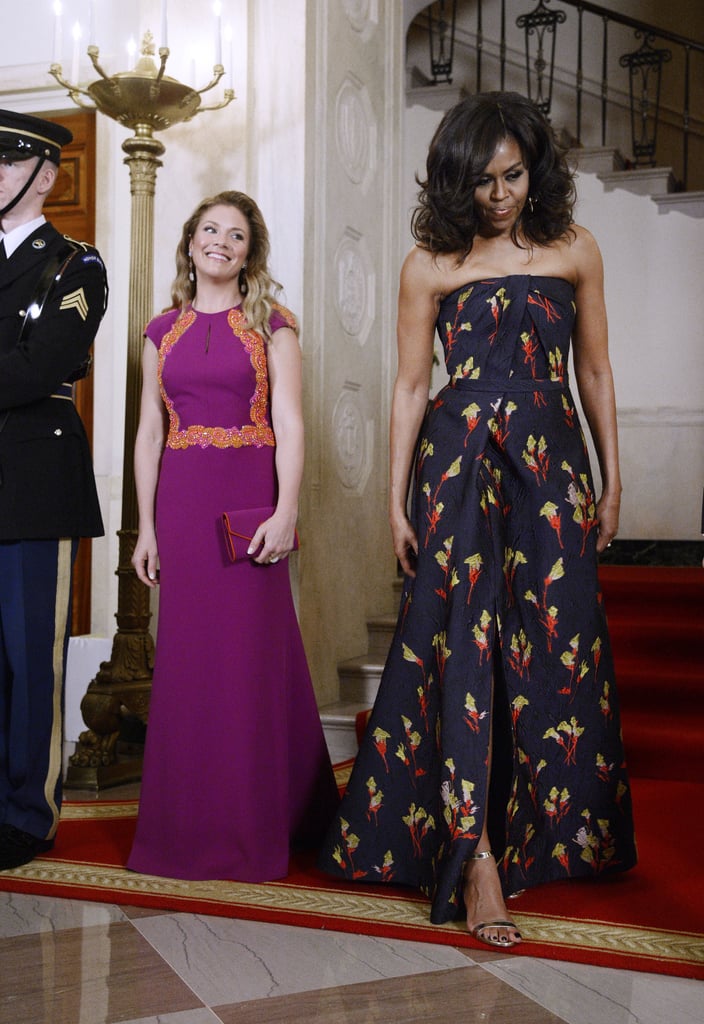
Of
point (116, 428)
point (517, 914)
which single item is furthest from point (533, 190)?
point (116, 428)

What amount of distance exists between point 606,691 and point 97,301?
1.60m

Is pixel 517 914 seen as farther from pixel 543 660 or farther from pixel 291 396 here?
pixel 291 396

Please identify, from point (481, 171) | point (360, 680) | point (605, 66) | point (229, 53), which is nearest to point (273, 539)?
point (481, 171)

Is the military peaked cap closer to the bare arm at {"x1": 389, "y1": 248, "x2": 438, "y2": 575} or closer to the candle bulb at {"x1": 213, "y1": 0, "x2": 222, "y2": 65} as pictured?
the candle bulb at {"x1": 213, "y1": 0, "x2": 222, "y2": 65}

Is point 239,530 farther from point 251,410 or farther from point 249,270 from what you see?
point 249,270

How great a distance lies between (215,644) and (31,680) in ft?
1.62

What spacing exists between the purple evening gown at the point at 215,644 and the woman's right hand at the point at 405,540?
396mm

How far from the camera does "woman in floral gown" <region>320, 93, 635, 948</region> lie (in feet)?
8.29

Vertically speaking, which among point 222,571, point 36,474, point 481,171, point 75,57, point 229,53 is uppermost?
point 229,53

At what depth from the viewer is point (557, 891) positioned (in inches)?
106

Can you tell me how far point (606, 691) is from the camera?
268cm

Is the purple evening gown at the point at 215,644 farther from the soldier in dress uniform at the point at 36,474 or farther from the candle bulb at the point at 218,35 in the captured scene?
the candle bulb at the point at 218,35

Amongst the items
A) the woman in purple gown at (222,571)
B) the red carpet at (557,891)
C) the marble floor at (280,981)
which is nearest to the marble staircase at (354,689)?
the red carpet at (557,891)

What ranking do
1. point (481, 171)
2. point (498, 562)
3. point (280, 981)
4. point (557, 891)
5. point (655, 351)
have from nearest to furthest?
point (280, 981)
point (481, 171)
point (498, 562)
point (557, 891)
point (655, 351)
